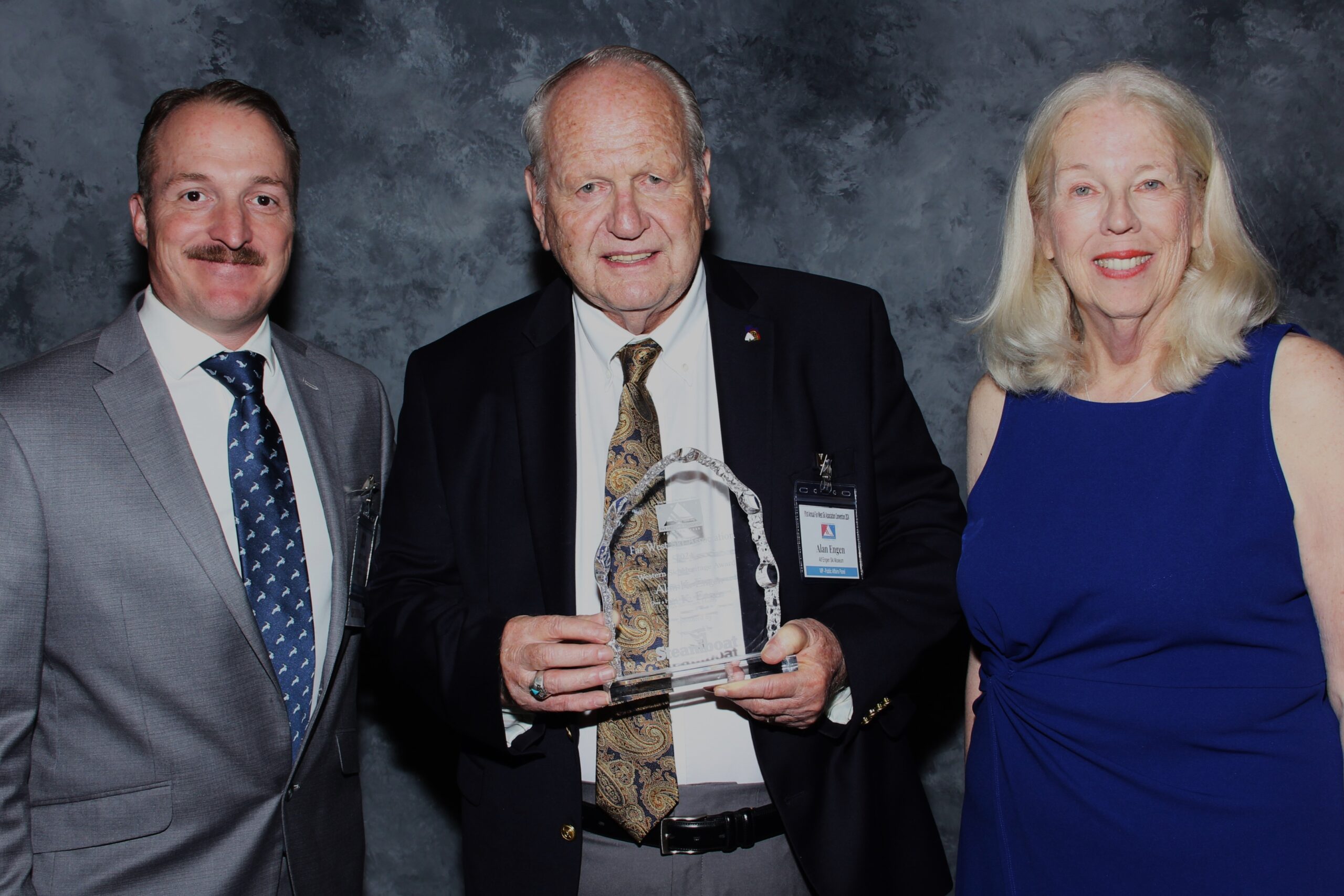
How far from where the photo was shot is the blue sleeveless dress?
1772 millimetres

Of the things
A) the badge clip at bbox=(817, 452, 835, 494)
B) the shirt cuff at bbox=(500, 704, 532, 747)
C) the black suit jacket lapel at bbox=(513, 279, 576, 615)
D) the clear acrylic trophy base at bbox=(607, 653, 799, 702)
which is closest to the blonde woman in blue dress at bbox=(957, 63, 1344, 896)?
the badge clip at bbox=(817, 452, 835, 494)

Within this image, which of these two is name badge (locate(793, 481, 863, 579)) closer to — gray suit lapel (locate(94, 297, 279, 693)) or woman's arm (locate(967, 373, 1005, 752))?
woman's arm (locate(967, 373, 1005, 752))

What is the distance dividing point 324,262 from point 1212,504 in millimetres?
2740

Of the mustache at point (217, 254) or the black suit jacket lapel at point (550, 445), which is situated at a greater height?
the mustache at point (217, 254)

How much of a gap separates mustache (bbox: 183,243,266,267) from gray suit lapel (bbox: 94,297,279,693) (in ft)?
0.85

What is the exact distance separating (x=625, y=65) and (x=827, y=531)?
3.51 feet

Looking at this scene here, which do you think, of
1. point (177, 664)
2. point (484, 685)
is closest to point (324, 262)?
point (177, 664)

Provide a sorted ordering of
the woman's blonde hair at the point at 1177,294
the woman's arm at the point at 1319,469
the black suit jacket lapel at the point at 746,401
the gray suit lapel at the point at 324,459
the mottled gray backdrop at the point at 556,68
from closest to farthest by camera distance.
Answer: the woman's arm at the point at 1319,469, the woman's blonde hair at the point at 1177,294, the black suit jacket lapel at the point at 746,401, the gray suit lapel at the point at 324,459, the mottled gray backdrop at the point at 556,68

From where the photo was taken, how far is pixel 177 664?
1980 mm

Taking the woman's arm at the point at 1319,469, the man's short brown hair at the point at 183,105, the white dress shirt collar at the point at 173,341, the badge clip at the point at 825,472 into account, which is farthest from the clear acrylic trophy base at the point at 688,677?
the man's short brown hair at the point at 183,105

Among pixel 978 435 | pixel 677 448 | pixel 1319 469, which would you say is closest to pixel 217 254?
pixel 677 448

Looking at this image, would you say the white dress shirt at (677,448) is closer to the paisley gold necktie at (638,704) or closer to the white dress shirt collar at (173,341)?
the paisley gold necktie at (638,704)

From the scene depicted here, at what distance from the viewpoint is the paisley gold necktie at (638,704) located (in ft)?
6.26

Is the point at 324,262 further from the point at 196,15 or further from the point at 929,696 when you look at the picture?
the point at 929,696
